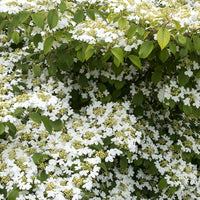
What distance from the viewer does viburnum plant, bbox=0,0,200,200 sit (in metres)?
2.41

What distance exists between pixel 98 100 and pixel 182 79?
0.81 metres

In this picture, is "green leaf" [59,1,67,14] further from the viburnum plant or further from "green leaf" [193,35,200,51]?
"green leaf" [193,35,200,51]

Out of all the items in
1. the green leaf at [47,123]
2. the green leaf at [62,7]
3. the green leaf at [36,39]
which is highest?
the green leaf at [62,7]

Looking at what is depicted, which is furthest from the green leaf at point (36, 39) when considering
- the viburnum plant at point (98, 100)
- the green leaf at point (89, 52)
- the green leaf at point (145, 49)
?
the green leaf at point (145, 49)

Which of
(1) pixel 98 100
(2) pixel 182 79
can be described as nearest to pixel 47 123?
(1) pixel 98 100

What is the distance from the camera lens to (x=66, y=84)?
3193 millimetres

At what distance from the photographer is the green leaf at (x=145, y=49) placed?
92.0 inches

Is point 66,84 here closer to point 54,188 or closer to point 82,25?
point 82,25

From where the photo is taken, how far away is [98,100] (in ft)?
9.91

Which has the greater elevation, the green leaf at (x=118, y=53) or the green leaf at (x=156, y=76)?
the green leaf at (x=156, y=76)

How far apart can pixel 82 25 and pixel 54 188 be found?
134cm

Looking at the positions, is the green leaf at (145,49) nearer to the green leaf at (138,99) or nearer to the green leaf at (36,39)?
the green leaf at (138,99)

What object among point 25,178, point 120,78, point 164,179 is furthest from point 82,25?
point 164,179

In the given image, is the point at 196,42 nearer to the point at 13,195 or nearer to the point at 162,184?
the point at 162,184
